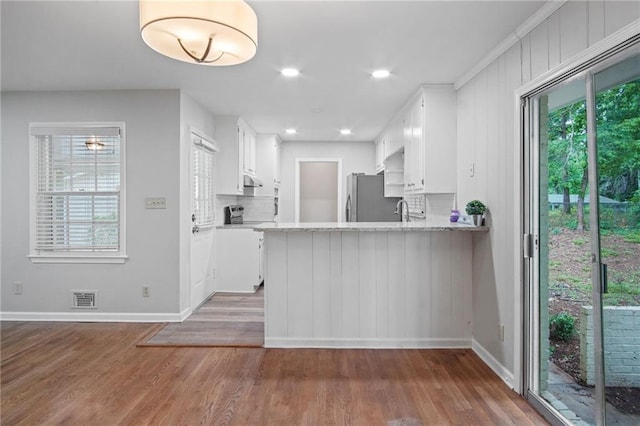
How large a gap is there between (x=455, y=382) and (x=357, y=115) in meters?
3.34

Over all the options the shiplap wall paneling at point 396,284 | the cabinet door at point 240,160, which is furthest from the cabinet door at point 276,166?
the shiplap wall paneling at point 396,284

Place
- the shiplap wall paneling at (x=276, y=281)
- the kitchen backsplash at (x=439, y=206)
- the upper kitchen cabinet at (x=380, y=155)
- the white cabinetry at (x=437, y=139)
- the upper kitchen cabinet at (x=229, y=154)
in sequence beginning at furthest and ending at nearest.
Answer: the upper kitchen cabinet at (x=380, y=155), the upper kitchen cabinet at (x=229, y=154), the kitchen backsplash at (x=439, y=206), the white cabinetry at (x=437, y=139), the shiplap wall paneling at (x=276, y=281)

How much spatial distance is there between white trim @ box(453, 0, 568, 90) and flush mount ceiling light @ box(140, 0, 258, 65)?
1648mm

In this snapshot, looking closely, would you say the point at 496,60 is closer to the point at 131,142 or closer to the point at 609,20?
the point at 609,20

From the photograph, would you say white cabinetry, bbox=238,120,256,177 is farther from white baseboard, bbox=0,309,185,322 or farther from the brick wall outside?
the brick wall outside

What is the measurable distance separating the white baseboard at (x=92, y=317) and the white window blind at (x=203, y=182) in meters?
1.06

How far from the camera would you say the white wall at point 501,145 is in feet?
6.27

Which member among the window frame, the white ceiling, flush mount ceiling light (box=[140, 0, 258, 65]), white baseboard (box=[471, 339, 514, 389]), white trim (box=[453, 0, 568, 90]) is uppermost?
the white ceiling

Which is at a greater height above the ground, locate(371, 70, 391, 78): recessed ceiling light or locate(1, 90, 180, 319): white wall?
locate(371, 70, 391, 78): recessed ceiling light

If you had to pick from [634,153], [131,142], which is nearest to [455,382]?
[634,153]

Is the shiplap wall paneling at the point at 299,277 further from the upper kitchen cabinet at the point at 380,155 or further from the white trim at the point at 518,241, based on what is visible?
the upper kitchen cabinet at the point at 380,155

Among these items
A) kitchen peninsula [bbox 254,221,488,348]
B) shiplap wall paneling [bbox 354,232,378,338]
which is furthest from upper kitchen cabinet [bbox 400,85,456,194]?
shiplap wall paneling [bbox 354,232,378,338]

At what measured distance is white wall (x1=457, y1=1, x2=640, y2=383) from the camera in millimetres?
1911

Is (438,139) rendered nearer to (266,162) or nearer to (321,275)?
(321,275)
